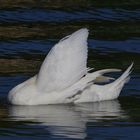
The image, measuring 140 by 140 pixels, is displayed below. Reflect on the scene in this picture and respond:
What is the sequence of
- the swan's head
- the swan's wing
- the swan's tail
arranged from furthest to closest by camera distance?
the swan's tail, the swan's head, the swan's wing

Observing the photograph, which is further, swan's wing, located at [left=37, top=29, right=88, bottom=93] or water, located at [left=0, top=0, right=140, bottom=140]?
swan's wing, located at [left=37, top=29, right=88, bottom=93]

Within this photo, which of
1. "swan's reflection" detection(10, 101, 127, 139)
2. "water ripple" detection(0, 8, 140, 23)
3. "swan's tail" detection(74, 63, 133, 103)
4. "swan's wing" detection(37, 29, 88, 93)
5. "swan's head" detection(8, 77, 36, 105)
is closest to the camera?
"swan's reflection" detection(10, 101, 127, 139)

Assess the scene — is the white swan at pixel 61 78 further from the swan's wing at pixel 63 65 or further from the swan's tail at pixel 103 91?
the swan's tail at pixel 103 91

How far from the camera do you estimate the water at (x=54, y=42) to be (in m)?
12.5

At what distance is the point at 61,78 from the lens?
14039 millimetres

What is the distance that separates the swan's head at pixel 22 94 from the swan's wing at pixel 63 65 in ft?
0.42

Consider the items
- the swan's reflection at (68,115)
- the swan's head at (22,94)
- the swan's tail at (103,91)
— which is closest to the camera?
the swan's reflection at (68,115)

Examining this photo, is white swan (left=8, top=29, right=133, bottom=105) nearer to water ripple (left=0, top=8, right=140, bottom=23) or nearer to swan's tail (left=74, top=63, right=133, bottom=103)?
swan's tail (left=74, top=63, right=133, bottom=103)

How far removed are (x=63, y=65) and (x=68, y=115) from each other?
830 millimetres

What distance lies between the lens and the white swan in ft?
46.0

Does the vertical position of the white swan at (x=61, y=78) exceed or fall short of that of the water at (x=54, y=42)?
it exceeds it

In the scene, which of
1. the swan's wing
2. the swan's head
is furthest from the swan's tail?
the swan's head

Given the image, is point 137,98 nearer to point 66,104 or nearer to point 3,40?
point 66,104

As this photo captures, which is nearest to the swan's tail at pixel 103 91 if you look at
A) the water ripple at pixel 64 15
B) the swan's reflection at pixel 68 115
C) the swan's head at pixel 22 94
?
the swan's reflection at pixel 68 115
